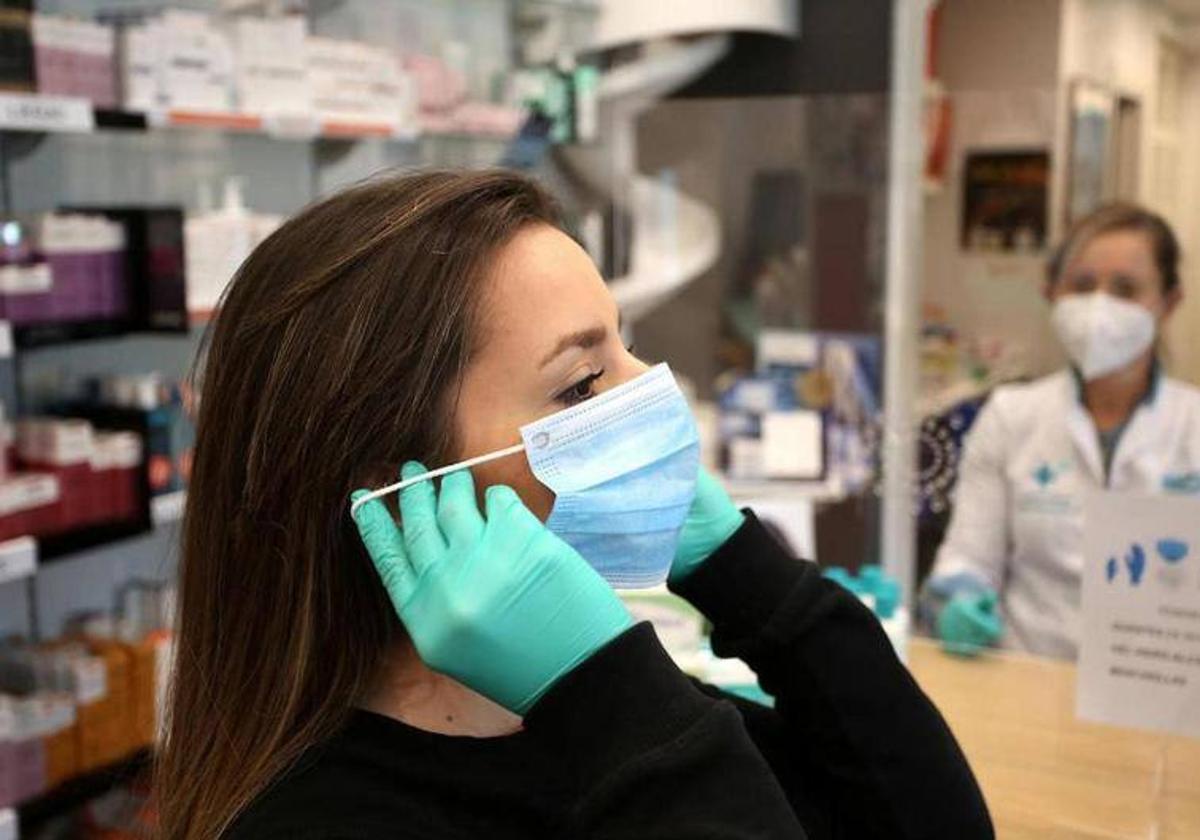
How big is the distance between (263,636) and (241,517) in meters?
0.10

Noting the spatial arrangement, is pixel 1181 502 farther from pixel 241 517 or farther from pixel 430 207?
pixel 241 517

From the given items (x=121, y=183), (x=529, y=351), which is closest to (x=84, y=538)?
(x=121, y=183)

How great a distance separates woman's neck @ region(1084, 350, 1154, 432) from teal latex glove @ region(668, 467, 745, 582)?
0.83m

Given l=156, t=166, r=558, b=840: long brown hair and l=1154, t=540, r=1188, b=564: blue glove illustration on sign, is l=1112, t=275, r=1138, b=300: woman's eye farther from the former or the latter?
l=156, t=166, r=558, b=840: long brown hair

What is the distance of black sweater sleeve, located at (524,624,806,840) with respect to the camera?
31.8 inches

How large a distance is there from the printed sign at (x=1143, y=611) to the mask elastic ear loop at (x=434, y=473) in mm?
719

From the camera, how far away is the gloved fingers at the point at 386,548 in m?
0.88

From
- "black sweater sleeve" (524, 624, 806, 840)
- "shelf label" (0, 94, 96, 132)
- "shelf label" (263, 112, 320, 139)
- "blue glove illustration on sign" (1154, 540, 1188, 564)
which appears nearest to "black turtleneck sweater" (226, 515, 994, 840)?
"black sweater sleeve" (524, 624, 806, 840)

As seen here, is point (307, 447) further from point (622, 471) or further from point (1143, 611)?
point (1143, 611)

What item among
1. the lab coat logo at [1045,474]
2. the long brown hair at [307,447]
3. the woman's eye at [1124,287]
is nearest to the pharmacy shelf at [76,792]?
the long brown hair at [307,447]

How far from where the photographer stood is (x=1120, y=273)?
1912 mm

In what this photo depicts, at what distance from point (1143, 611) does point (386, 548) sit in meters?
0.86

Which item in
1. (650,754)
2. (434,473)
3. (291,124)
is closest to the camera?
(650,754)

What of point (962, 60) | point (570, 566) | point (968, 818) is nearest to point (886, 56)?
point (962, 60)
